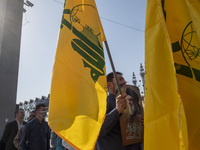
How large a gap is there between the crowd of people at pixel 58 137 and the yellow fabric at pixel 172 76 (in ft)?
1.59

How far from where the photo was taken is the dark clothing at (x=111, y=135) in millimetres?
1674

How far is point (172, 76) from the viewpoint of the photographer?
1131 millimetres

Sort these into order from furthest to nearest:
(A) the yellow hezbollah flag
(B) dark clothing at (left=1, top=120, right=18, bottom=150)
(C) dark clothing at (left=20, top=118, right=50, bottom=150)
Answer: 1. (B) dark clothing at (left=1, top=120, right=18, bottom=150)
2. (C) dark clothing at (left=20, top=118, right=50, bottom=150)
3. (A) the yellow hezbollah flag

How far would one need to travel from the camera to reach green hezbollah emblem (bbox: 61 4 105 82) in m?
1.76

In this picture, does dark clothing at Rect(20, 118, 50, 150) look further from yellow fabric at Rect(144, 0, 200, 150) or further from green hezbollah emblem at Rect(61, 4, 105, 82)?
yellow fabric at Rect(144, 0, 200, 150)

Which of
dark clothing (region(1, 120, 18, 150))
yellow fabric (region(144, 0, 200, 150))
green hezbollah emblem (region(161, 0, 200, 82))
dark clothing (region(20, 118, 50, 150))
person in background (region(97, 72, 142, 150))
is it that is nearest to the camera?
yellow fabric (region(144, 0, 200, 150))

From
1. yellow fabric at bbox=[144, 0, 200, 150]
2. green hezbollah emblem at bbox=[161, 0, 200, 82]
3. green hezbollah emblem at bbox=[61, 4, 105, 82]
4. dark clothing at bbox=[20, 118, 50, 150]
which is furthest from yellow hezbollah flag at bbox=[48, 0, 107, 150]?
dark clothing at bbox=[20, 118, 50, 150]

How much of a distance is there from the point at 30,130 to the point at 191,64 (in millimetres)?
3042

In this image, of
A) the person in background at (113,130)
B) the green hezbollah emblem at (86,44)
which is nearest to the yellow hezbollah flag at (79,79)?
the green hezbollah emblem at (86,44)

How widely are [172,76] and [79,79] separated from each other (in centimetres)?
84

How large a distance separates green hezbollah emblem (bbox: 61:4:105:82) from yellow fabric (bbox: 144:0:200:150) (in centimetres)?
54

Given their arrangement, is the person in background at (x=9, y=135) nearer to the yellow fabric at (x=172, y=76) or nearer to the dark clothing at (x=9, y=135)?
the dark clothing at (x=9, y=135)

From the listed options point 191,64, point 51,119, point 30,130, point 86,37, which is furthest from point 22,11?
point 191,64

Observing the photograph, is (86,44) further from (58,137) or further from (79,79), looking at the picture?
(58,137)
